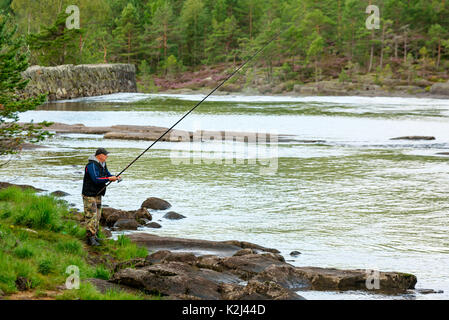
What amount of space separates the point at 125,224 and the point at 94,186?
107 inches

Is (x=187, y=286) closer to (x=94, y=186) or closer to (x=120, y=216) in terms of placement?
(x=94, y=186)

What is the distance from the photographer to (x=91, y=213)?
31.9ft

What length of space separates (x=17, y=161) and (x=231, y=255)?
13.8 metres

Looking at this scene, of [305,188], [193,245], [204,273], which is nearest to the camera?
[204,273]

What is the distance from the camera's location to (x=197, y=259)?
31.1 feet

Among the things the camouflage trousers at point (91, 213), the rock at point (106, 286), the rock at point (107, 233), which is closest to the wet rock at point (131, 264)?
the rock at point (106, 286)

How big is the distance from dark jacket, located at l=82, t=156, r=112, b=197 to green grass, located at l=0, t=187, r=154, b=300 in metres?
0.81

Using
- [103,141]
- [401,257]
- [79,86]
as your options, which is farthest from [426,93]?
[401,257]

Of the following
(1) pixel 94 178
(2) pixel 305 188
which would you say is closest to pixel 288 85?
(2) pixel 305 188

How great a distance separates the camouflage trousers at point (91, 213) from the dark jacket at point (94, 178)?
4.4 inches

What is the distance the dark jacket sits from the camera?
9.51m

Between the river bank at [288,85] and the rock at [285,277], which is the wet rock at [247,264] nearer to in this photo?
the rock at [285,277]

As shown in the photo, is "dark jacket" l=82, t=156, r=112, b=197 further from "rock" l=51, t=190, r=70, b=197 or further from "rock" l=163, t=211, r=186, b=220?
"rock" l=51, t=190, r=70, b=197
